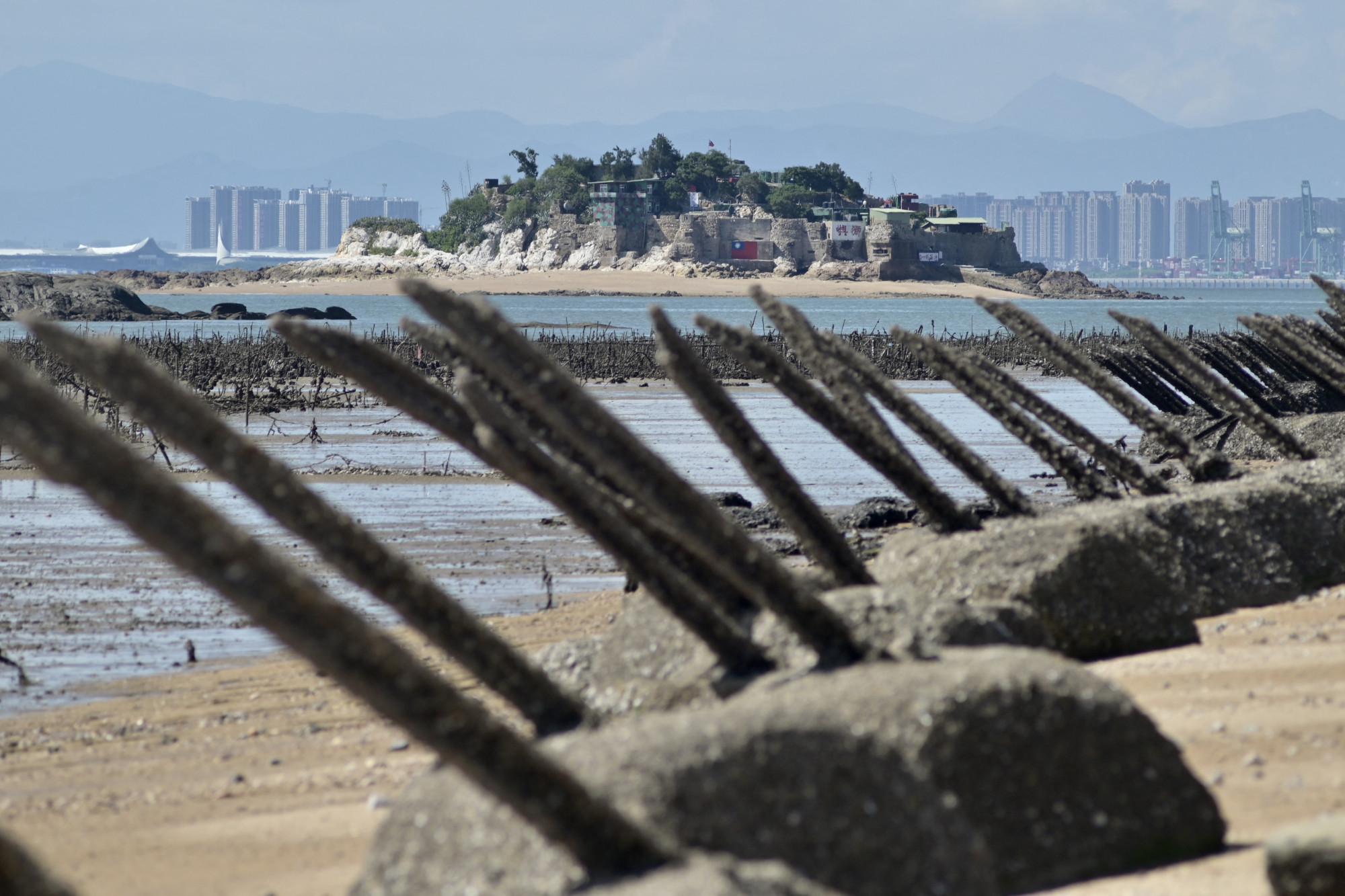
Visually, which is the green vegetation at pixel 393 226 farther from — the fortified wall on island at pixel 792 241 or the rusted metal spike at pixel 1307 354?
the rusted metal spike at pixel 1307 354

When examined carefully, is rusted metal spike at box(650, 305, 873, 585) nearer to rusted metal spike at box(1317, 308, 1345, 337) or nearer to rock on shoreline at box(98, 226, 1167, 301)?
rusted metal spike at box(1317, 308, 1345, 337)

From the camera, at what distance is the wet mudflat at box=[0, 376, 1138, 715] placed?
30.3 ft

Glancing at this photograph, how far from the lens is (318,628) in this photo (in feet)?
9.16

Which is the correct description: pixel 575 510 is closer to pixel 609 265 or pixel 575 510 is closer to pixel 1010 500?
pixel 1010 500

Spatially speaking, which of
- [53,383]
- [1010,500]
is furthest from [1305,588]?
[53,383]

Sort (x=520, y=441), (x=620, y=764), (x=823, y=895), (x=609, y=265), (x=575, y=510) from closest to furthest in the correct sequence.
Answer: (x=823, y=895)
(x=620, y=764)
(x=575, y=510)
(x=520, y=441)
(x=609, y=265)

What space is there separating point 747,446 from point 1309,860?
2535mm

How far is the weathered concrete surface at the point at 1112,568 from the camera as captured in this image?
6246 mm

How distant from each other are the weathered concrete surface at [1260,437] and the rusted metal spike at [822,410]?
7.83 meters

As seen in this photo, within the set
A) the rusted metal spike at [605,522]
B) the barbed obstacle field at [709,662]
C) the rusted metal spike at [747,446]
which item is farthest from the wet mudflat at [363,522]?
the rusted metal spike at [747,446]

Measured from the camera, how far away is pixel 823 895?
9.48ft

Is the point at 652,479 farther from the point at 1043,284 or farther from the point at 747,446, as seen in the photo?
the point at 1043,284

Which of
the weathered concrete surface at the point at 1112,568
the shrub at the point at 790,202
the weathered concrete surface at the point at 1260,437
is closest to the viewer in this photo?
the weathered concrete surface at the point at 1112,568

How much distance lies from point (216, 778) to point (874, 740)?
11.3ft
